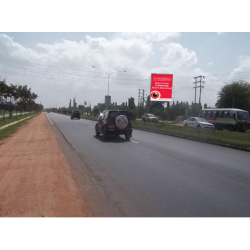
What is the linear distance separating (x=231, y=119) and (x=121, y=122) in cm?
1639

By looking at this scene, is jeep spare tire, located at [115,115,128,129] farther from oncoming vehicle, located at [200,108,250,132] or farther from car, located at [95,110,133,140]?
oncoming vehicle, located at [200,108,250,132]

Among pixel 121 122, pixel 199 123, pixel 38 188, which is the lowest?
pixel 38 188

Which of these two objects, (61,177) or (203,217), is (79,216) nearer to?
(203,217)

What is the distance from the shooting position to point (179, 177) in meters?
7.80

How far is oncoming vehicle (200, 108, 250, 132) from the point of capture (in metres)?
28.8

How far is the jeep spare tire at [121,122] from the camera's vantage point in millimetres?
17531

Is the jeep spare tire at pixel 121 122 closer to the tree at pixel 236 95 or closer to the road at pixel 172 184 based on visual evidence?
the road at pixel 172 184

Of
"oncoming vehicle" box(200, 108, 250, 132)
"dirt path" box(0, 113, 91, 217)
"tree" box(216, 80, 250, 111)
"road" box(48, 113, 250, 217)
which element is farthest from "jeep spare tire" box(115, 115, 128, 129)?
"tree" box(216, 80, 250, 111)

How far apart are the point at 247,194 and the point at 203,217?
2081 millimetres

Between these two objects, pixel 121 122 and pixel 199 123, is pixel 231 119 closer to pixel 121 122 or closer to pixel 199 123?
pixel 199 123

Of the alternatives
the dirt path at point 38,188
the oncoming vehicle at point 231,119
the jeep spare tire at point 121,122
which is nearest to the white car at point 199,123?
the oncoming vehicle at point 231,119

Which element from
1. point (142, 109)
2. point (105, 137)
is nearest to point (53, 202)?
point (105, 137)

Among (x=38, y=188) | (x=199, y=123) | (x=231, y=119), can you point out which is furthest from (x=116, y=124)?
(x=231, y=119)

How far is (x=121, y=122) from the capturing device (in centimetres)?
1759
